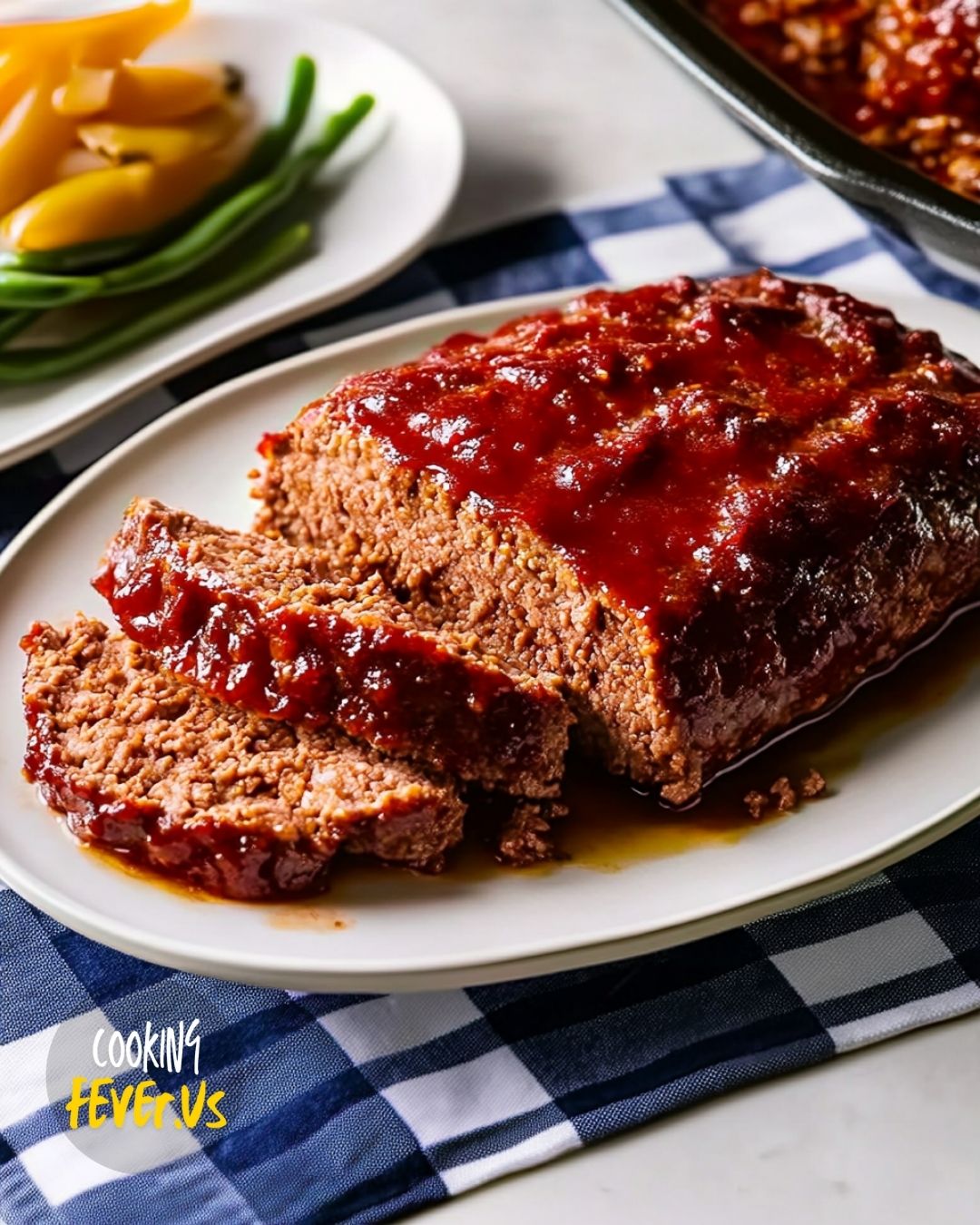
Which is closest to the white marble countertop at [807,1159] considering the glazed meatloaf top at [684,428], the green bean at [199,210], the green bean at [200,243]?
the glazed meatloaf top at [684,428]

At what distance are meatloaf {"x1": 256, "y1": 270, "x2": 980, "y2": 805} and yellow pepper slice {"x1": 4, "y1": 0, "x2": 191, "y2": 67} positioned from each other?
2.86m

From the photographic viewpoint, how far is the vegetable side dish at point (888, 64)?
654 cm

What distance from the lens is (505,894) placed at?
3.94 meters

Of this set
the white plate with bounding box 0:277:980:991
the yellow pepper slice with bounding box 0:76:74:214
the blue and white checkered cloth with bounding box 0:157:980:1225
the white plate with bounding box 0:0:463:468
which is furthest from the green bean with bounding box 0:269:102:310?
the blue and white checkered cloth with bounding box 0:157:980:1225

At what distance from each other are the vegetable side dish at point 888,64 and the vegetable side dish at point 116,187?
6.96 feet

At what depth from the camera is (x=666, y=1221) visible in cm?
363

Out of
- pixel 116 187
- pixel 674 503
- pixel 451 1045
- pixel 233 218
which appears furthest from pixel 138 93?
A: pixel 451 1045

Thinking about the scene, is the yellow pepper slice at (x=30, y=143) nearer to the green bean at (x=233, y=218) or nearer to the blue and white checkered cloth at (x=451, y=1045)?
the green bean at (x=233, y=218)

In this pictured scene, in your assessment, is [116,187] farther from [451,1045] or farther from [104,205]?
[451,1045]

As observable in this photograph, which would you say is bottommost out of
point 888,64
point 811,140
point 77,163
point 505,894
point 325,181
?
point 888,64

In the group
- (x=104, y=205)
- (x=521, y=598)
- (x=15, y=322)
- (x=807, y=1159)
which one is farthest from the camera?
(x=104, y=205)

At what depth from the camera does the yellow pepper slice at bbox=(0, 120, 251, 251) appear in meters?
6.45

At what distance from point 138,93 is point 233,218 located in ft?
2.28

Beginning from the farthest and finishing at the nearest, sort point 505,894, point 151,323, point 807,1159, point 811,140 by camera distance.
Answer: point 151,323 < point 811,140 < point 505,894 < point 807,1159
